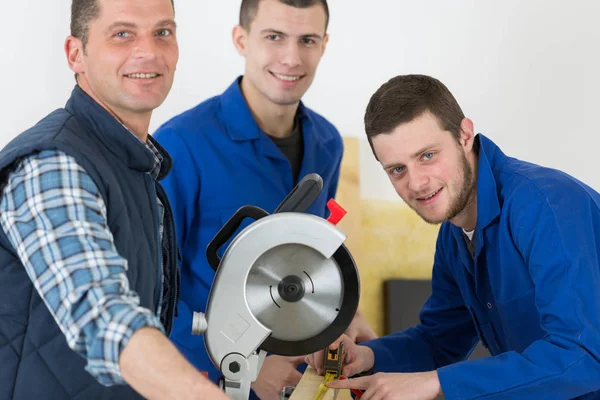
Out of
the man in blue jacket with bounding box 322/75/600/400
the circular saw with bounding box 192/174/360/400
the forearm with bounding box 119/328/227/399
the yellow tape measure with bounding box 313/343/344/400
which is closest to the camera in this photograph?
the forearm with bounding box 119/328/227/399

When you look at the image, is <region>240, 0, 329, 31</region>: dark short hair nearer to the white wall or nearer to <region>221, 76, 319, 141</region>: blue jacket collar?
<region>221, 76, 319, 141</region>: blue jacket collar

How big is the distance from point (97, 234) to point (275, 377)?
3.09 ft

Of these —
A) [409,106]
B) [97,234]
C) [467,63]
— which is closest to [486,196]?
[409,106]

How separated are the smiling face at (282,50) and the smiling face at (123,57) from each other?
813 mm

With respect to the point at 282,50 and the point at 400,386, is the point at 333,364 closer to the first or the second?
the point at 400,386

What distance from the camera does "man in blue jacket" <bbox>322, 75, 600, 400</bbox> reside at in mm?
1473

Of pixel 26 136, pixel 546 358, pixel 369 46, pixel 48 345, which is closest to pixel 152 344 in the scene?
pixel 48 345

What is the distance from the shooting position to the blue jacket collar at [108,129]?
4.17 feet

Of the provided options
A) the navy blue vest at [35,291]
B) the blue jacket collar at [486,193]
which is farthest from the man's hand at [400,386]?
the navy blue vest at [35,291]

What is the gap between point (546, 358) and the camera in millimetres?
1462

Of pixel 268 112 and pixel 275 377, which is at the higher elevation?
pixel 268 112

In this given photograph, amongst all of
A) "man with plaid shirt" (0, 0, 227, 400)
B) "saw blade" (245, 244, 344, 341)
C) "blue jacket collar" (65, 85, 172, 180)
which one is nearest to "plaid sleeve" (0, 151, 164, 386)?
"man with plaid shirt" (0, 0, 227, 400)

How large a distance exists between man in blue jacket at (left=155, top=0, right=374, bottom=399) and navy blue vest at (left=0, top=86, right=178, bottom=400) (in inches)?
30.7

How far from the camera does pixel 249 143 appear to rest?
7.15 ft
